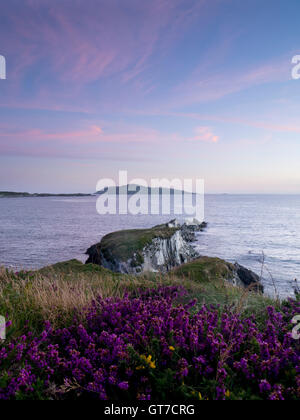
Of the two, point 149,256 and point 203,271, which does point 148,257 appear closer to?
point 149,256

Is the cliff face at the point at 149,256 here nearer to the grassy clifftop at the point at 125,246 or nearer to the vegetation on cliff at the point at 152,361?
the grassy clifftop at the point at 125,246

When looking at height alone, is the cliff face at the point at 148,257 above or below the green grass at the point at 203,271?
below

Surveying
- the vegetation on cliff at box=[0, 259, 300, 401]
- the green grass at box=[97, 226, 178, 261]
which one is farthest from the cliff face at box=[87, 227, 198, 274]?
the vegetation on cliff at box=[0, 259, 300, 401]

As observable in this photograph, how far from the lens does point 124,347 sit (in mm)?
3566

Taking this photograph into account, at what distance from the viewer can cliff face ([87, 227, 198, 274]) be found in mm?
24703

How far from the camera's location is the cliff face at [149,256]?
24703mm

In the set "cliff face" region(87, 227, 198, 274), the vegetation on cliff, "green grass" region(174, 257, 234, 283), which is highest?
the vegetation on cliff

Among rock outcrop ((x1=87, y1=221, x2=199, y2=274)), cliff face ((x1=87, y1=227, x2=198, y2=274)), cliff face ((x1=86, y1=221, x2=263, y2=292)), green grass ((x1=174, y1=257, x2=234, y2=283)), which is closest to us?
Result: green grass ((x1=174, y1=257, x2=234, y2=283))

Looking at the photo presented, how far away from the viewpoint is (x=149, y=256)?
89.7 ft

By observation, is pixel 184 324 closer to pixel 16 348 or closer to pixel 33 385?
pixel 33 385

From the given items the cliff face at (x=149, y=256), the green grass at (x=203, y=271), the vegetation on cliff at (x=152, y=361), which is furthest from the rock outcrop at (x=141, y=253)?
the vegetation on cliff at (x=152, y=361)

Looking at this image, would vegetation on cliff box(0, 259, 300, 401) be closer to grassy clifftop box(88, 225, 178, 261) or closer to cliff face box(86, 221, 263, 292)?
cliff face box(86, 221, 263, 292)

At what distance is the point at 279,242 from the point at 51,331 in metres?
50.8

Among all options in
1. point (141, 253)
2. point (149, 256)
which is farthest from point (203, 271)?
point (149, 256)
